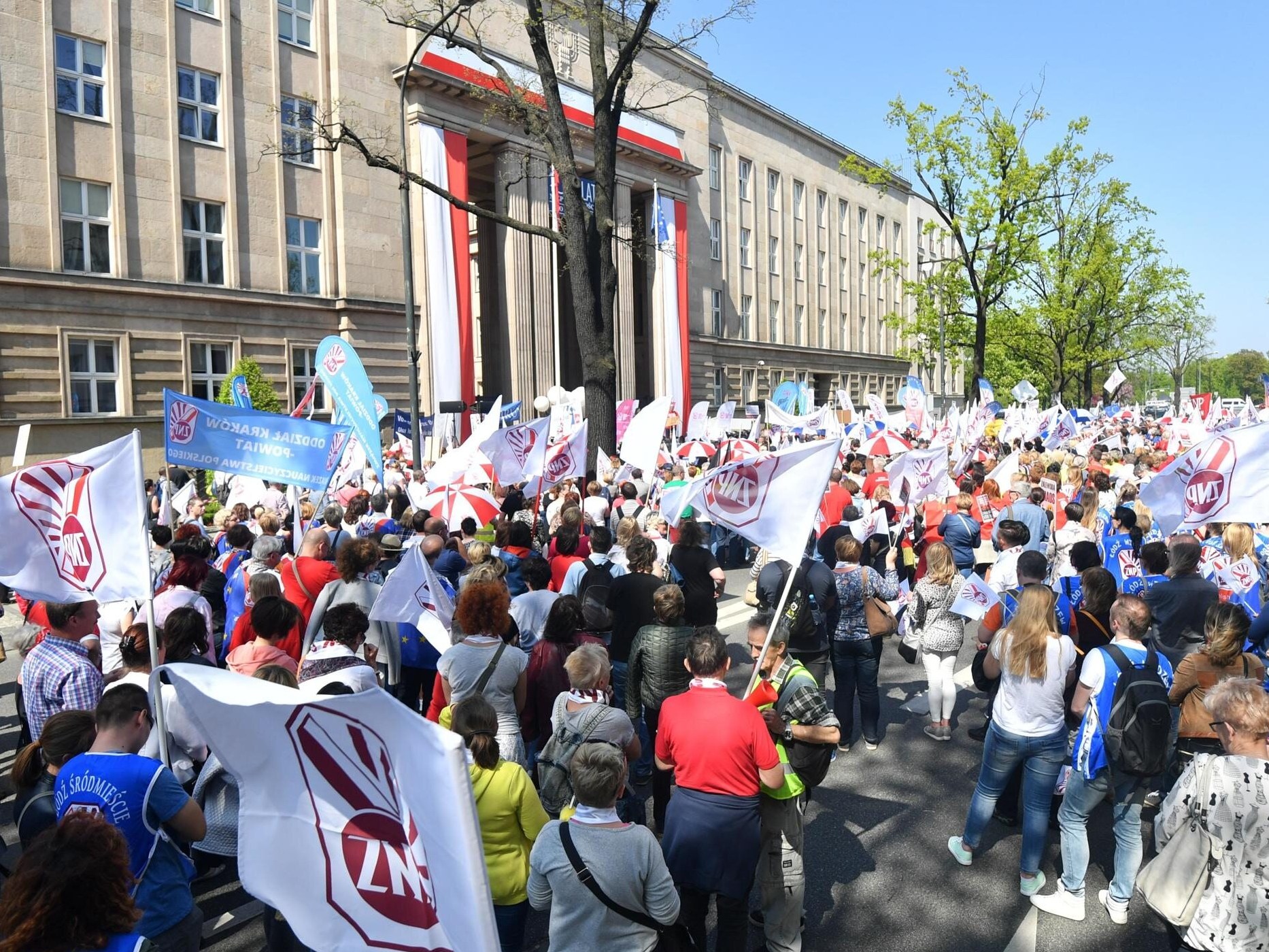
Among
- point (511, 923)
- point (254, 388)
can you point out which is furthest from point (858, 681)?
point (254, 388)

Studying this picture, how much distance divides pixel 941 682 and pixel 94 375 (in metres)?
22.9

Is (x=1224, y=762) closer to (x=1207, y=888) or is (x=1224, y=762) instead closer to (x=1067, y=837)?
(x=1207, y=888)

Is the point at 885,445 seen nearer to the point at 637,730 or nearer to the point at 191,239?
the point at 637,730

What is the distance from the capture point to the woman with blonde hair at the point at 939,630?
7.31m

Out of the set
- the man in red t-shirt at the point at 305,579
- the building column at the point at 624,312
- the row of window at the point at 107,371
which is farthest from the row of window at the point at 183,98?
the man in red t-shirt at the point at 305,579

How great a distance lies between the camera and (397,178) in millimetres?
29875

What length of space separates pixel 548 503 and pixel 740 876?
953 cm

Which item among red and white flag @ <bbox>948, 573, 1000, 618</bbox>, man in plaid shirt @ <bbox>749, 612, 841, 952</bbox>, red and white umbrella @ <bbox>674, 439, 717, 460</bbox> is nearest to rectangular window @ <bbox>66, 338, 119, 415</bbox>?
red and white umbrella @ <bbox>674, 439, 717, 460</bbox>

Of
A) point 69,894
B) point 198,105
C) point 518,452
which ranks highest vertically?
point 198,105

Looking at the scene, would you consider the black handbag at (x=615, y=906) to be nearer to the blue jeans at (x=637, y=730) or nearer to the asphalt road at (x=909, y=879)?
the asphalt road at (x=909, y=879)

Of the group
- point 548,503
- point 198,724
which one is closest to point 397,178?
point 548,503

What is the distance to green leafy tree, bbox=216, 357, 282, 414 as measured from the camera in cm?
2341

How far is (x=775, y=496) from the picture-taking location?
18.6ft

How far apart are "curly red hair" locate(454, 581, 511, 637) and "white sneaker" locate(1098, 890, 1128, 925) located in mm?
3492
